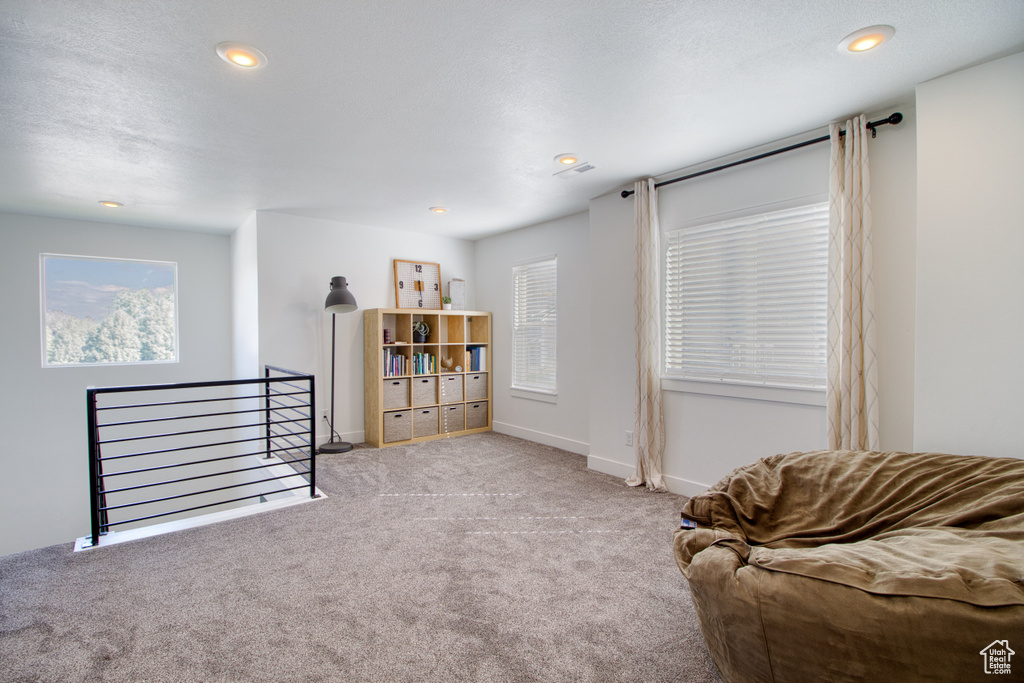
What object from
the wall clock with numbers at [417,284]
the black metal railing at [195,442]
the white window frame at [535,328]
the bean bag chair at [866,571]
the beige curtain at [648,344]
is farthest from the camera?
the wall clock with numbers at [417,284]

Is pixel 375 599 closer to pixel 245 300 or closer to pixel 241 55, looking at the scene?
pixel 241 55

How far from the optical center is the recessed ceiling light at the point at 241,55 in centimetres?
193

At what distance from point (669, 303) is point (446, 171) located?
1.95 metres

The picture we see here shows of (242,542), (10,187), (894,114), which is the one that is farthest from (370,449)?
(894,114)

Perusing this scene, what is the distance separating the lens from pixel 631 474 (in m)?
3.78

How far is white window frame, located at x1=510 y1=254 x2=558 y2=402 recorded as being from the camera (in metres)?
4.98

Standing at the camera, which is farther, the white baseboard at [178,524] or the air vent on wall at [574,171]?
the air vent on wall at [574,171]

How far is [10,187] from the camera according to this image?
3.73 m

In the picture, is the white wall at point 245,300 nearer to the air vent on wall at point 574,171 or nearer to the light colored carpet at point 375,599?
the light colored carpet at point 375,599

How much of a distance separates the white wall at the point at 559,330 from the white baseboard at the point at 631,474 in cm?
55

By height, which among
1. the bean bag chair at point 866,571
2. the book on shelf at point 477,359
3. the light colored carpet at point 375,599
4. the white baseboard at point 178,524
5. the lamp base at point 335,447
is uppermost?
the book on shelf at point 477,359

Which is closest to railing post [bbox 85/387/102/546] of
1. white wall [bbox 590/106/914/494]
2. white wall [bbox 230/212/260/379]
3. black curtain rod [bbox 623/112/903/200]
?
white wall [bbox 230/212/260/379]

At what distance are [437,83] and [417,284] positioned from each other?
3.42m

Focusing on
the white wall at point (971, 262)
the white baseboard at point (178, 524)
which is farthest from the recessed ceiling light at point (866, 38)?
the white baseboard at point (178, 524)
